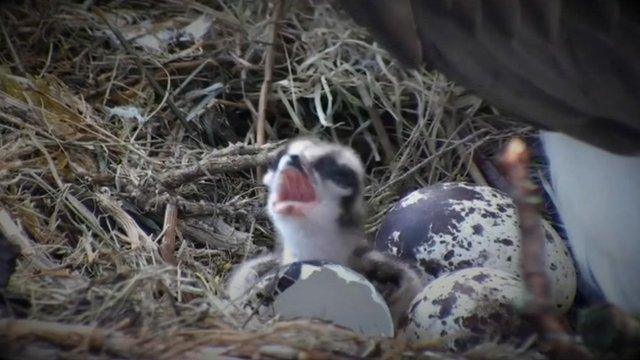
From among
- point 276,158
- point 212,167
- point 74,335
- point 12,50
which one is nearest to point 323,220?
point 276,158

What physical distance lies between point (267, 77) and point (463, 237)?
0.94 metres

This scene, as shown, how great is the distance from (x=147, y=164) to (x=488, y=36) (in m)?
0.98

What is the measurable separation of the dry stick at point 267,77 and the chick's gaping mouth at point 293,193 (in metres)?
0.55

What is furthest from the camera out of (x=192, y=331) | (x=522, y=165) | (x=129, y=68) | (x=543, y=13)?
(x=129, y=68)

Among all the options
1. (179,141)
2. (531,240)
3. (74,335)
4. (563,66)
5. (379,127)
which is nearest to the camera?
(531,240)

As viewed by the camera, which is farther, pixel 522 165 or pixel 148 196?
pixel 148 196

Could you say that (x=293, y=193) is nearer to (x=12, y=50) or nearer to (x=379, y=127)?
(x=379, y=127)

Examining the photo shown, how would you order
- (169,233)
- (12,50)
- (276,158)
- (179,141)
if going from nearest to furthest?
1. (276,158)
2. (169,233)
3. (179,141)
4. (12,50)

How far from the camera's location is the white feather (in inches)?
108

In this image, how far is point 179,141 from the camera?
346 cm

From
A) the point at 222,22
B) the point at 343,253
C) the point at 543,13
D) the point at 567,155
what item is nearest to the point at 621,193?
the point at 567,155

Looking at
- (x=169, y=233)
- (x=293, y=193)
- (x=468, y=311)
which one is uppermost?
(x=293, y=193)

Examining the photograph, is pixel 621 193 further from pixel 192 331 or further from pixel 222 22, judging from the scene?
pixel 222 22

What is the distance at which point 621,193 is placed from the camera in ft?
9.04
